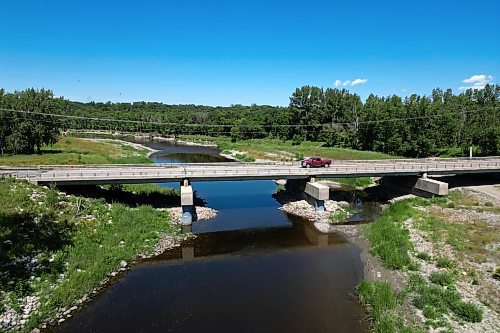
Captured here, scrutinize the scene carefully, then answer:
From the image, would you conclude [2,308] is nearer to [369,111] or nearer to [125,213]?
[125,213]

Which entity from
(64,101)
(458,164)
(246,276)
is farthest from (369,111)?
(246,276)

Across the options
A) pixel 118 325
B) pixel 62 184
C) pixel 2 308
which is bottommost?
pixel 118 325

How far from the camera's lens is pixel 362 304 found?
20953 mm

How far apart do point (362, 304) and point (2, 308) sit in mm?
19520

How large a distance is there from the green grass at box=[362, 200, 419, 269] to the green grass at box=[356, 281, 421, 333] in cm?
405

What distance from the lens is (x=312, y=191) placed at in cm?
4059

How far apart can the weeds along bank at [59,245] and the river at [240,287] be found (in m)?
1.41

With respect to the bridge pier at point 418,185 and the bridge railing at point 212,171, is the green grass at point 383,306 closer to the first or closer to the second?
the bridge railing at point 212,171

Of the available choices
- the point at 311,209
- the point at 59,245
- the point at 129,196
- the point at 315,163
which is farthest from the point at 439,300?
the point at 129,196

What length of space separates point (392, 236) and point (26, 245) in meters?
28.4

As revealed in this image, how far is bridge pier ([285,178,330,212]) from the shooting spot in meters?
38.8

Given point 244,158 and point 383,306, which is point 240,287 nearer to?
point 383,306

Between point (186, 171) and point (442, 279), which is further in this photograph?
point (186, 171)

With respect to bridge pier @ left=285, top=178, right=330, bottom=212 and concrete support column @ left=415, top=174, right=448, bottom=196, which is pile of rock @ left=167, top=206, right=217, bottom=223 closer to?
bridge pier @ left=285, top=178, right=330, bottom=212
